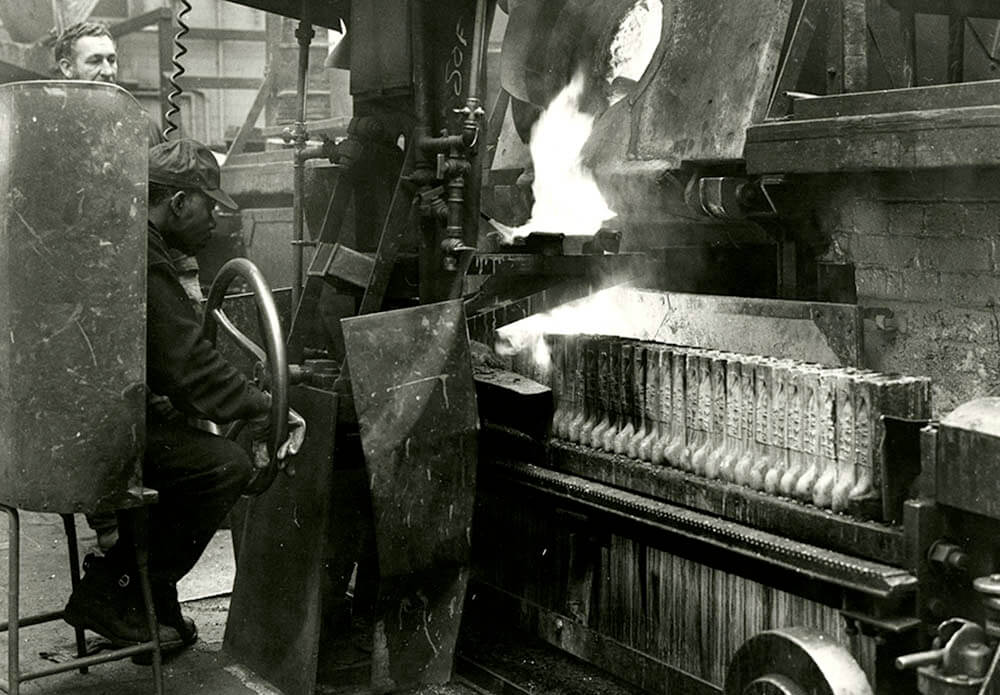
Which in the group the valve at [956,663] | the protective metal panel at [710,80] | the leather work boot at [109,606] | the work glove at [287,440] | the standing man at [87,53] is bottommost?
the leather work boot at [109,606]

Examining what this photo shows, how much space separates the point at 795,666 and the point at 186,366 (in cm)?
189

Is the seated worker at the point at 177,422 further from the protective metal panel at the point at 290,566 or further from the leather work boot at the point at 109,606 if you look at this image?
the protective metal panel at the point at 290,566

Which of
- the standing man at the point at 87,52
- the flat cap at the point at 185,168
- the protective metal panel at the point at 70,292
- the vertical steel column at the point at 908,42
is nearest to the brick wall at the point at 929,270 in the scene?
the vertical steel column at the point at 908,42

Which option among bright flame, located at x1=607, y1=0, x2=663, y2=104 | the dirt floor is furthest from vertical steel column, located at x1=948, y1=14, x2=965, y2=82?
the dirt floor

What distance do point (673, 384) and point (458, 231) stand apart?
91cm

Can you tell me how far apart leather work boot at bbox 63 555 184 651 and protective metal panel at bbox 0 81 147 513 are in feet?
2.14

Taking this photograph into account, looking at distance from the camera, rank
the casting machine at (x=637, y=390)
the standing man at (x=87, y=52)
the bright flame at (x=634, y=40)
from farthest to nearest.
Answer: the standing man at (x=87, y=52) → the bright flame at (x=634, y=40) → the casting machine at (x=637, y=390)

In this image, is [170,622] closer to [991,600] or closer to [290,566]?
[290,566]

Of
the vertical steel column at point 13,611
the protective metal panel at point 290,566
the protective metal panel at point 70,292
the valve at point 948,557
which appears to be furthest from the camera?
the protective metal panel at point 290,566

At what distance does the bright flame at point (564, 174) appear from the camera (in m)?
4.73

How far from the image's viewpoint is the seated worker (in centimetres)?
341

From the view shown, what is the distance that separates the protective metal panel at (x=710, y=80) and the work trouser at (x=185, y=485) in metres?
1.90

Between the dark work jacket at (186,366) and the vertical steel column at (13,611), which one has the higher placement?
the dark work jacket at (186,366)

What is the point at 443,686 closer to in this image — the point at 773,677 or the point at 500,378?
the point at 500,378
